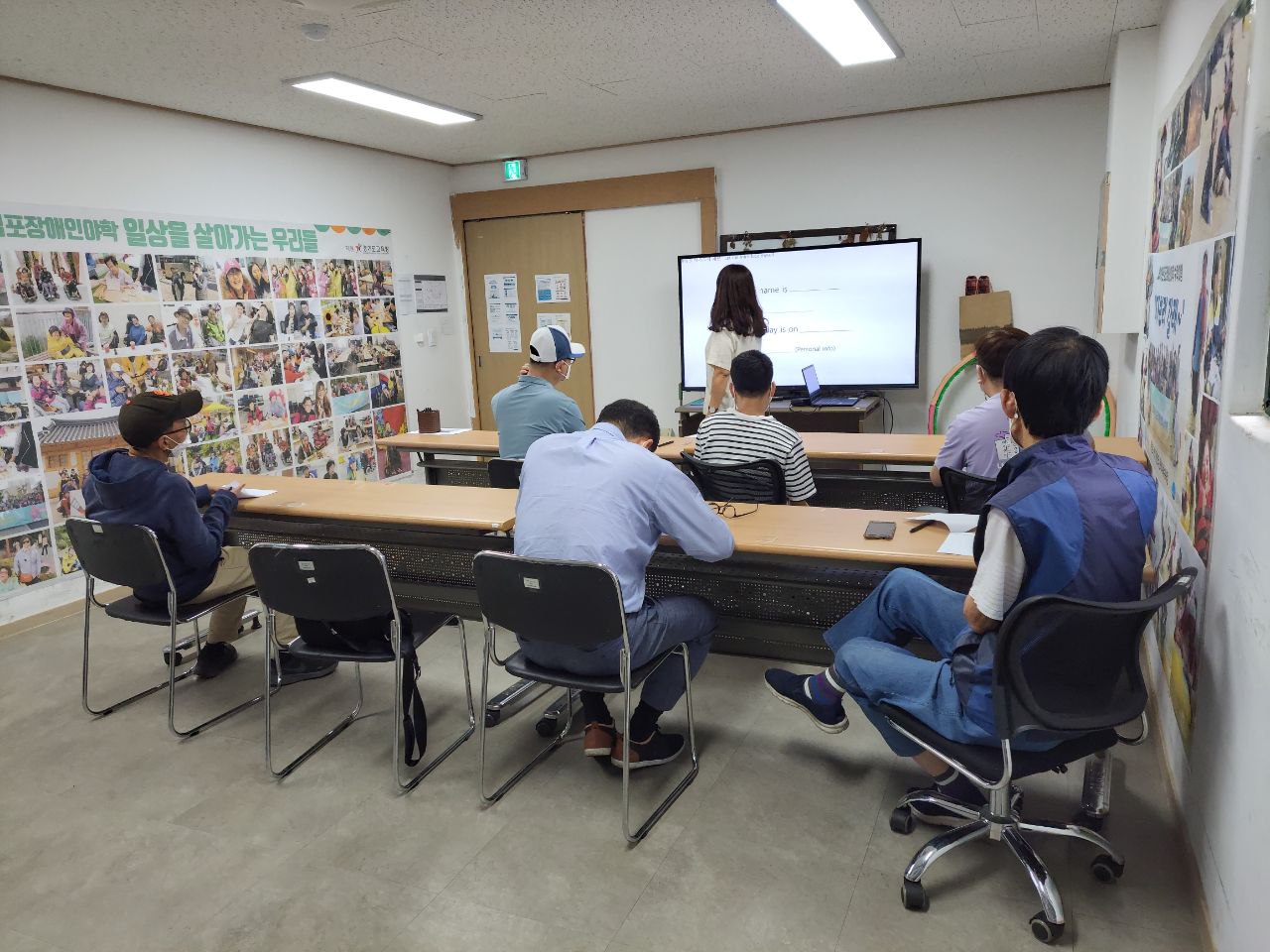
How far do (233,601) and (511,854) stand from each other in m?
1.68

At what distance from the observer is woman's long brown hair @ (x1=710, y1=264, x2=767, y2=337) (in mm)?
4570

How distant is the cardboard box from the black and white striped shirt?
2.75 m

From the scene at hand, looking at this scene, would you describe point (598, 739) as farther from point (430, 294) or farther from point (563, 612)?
point (430, 294)

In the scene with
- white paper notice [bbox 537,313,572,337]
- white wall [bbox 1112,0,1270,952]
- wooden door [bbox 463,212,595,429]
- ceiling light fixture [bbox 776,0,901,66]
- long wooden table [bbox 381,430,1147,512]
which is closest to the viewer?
white wall [bbox 1112,0,1270,952]

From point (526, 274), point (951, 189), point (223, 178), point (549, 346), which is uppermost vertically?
point (223, 178)

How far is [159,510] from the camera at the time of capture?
2.81 meters

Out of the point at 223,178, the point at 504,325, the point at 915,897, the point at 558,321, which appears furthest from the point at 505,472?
the point at 504,325

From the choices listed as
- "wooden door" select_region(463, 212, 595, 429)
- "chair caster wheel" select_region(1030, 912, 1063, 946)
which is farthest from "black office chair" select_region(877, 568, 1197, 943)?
"wooden door" select_region(463, 212, 595, 429)

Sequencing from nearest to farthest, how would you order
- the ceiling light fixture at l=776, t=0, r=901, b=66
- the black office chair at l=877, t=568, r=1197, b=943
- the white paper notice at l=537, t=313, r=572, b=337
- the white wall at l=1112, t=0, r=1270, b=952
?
the white wall at l=1112, t=0, r=1270, b=952 < the black office chair at l=877, t=568, r=1197, b=943 < the ceiling light fixture at l=776, t=0, r=901, b=66 < the white paper notice at l=537, t=313, r=572, b=337

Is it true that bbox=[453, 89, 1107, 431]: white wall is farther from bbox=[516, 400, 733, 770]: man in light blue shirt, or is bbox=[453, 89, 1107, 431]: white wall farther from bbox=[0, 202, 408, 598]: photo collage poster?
bbox=[516, 400, 733, 770]: man in light blue shirt

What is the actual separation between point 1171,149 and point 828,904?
2618mm

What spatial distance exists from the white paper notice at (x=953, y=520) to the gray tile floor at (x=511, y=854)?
2.40 ft

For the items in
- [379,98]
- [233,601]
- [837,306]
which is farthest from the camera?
[837,306]

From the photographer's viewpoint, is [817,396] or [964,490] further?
[817,396]
